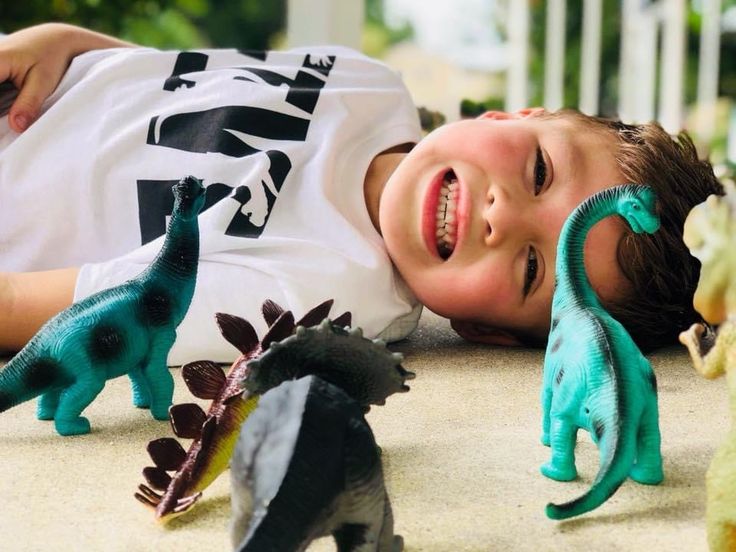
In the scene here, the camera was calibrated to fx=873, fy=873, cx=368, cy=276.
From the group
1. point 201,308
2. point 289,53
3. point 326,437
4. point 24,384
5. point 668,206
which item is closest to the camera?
point 326,437

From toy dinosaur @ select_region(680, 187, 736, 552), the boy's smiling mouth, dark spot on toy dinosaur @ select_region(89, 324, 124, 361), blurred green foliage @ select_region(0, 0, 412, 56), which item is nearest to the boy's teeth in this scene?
the boy's smiling mouth

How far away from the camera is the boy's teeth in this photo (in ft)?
4.20

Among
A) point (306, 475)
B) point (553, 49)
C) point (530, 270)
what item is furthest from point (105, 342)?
point (553, 49)

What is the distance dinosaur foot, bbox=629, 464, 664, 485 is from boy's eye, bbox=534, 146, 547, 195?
60 cm

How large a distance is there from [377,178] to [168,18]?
534 centimetres

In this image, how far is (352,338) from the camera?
1.78ft

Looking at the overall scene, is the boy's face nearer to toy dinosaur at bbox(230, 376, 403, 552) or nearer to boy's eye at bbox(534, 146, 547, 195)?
boy's eye at bbox(534, 146, 547, 195)

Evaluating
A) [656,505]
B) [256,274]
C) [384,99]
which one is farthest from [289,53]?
[656,505]

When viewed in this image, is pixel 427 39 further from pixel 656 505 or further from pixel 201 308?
A: pixel 656 505

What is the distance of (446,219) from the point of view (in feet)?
4.22

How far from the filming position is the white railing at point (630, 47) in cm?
255

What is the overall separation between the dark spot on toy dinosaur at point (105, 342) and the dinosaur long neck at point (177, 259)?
0.06m

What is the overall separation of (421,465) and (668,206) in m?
0.69

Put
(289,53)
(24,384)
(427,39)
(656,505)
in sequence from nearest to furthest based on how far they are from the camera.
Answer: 1. (656,505)
2. (24,384)
3. (289,53)
4. (427,39)
